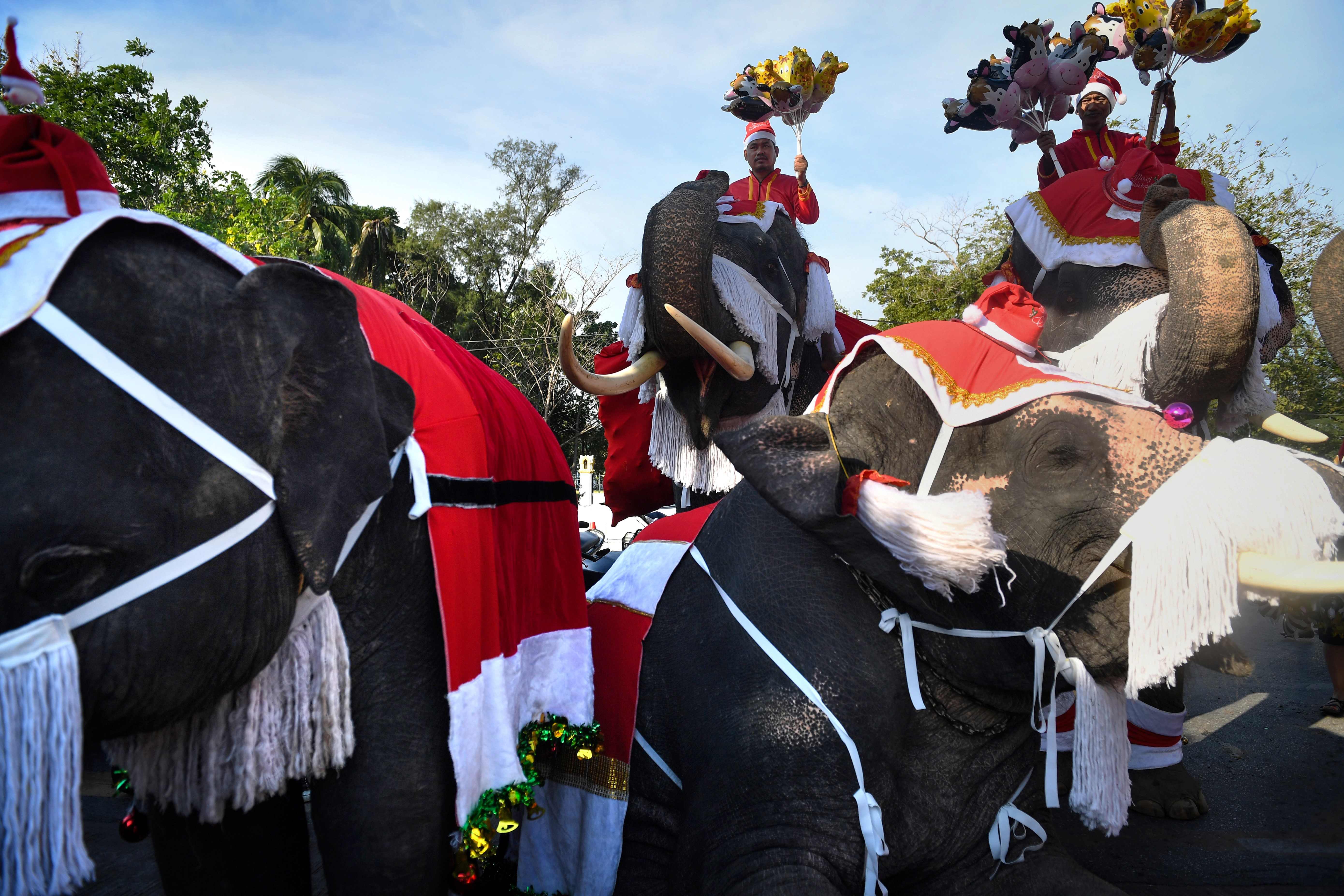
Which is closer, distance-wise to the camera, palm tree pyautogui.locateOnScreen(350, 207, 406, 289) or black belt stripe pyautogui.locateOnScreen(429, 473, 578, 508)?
black belt stripe pyautogui.locateOnScreen(429, 473, 578, 508)

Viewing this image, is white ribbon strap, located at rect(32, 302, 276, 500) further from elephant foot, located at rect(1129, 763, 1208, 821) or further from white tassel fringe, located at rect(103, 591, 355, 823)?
elephant foot, located at rect(1129, 763, 1208, 821)

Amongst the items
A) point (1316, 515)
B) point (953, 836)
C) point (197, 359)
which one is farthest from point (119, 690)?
point (1316, 515)

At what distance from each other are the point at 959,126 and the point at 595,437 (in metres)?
17.3

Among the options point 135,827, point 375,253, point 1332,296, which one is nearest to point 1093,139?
point 1332,296

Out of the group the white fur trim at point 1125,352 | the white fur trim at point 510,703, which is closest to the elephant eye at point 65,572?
the white fur trim at point 510,703

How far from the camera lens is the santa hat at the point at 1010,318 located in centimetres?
192

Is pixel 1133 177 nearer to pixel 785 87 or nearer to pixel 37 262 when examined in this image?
pixel 785 87

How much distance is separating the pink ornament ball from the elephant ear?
1.47 m

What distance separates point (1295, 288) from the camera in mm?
11367

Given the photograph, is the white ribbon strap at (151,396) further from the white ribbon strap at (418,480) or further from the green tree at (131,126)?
the green tree at (131,126)

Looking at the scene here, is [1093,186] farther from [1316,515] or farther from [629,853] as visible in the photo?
[629,853]

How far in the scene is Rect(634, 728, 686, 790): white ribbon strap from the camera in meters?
2.03

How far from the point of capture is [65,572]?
3.46ft

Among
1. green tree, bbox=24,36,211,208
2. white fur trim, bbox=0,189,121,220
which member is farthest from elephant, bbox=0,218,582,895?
green tree, bbox=24,36,211,208
